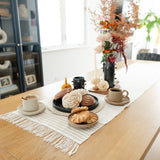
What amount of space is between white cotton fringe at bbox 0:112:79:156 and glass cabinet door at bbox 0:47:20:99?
1394 millimetres

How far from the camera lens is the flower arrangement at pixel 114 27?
1.23 m

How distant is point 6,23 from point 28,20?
34 cm

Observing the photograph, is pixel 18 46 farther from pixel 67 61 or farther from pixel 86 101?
pixel 86 101

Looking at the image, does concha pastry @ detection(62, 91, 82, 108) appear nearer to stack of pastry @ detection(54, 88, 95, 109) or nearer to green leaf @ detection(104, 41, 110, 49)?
stack of pastry @ detection(54, 88, 95, 109)

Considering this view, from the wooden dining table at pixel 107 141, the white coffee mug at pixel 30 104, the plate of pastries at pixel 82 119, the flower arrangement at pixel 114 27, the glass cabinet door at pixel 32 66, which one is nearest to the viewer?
the wooden dining table at pixel 107 141

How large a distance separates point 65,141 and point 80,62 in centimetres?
320

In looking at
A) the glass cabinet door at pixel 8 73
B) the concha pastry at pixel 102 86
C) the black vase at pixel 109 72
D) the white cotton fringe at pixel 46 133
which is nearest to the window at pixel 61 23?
the glass cabinet door at pixel 8 73

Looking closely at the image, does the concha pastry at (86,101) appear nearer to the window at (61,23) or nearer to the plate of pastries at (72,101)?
Result: the plate of pastries at (72,101)

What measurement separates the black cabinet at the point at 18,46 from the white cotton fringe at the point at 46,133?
1406mm

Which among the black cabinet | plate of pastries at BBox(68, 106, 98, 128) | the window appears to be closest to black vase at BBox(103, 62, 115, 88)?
plate of pastries at BBox(68, 106, 98, 128)

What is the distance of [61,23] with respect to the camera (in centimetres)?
330

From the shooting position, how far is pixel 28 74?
248cm

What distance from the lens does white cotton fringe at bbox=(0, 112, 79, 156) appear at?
27.0 inches

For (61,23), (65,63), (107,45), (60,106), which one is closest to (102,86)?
(107,45)
